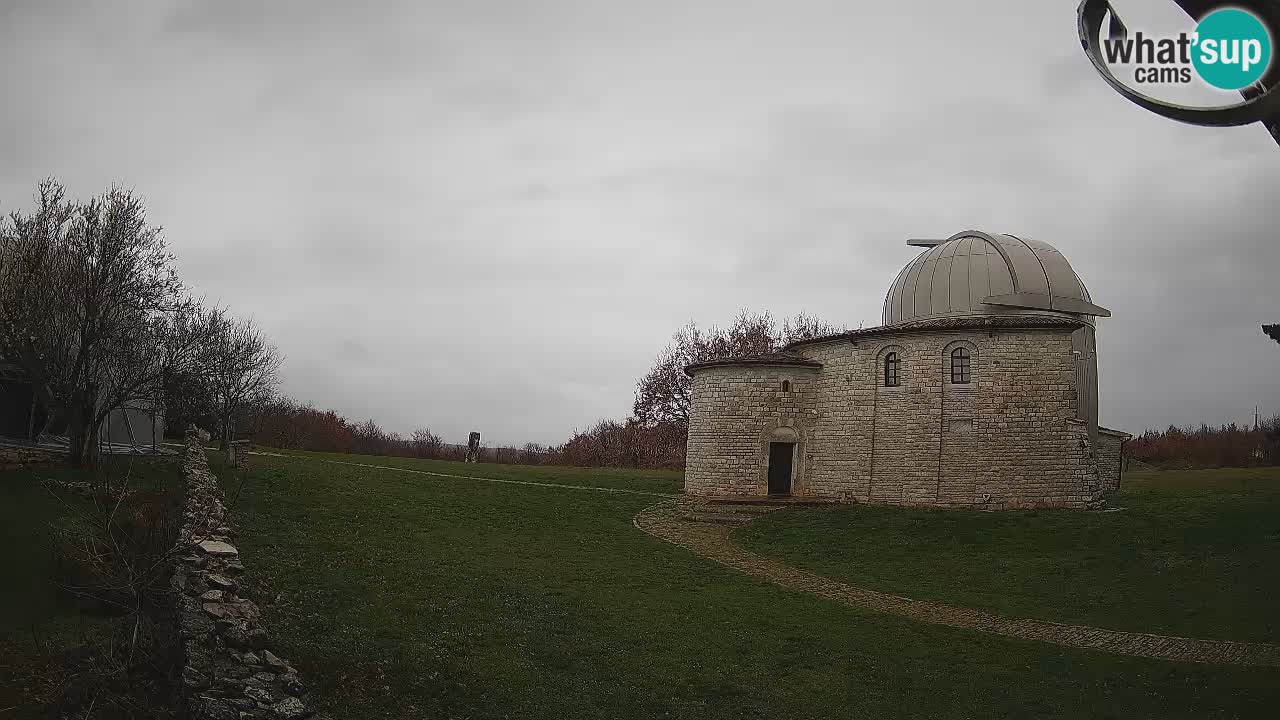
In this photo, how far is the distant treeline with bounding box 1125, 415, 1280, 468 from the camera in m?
39.5

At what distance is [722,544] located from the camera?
19.2 metres

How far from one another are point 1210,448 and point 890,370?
31.2 metres

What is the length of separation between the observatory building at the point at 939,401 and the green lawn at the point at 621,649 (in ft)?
34.7

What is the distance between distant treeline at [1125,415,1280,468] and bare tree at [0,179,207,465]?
4598 centimetres

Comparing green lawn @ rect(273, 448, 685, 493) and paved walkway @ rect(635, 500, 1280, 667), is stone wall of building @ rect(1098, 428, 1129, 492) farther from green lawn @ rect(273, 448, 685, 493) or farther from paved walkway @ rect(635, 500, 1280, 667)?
green lawn @ rect(273, 448, 685, 493)

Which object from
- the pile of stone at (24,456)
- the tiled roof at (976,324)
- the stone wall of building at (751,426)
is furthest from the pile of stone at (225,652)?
the tiled roof at (976,324)

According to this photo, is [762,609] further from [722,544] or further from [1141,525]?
[1141,525]

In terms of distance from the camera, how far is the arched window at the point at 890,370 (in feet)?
81.9

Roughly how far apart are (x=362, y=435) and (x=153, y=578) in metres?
56.4

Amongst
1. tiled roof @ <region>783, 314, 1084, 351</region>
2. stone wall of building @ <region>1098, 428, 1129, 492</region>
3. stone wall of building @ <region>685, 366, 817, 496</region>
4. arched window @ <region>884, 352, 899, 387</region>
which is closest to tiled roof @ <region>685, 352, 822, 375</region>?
stone wall of building @ <region>685, 366, 817, 496</region>

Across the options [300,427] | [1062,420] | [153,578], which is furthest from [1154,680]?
[300,427]

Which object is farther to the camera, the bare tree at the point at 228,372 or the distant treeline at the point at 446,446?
the distant treeline at the point at 446,446

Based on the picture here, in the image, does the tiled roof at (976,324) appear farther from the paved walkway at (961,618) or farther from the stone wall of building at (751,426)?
the paved walkway at (961,618)

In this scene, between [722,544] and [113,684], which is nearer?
[113,684]
